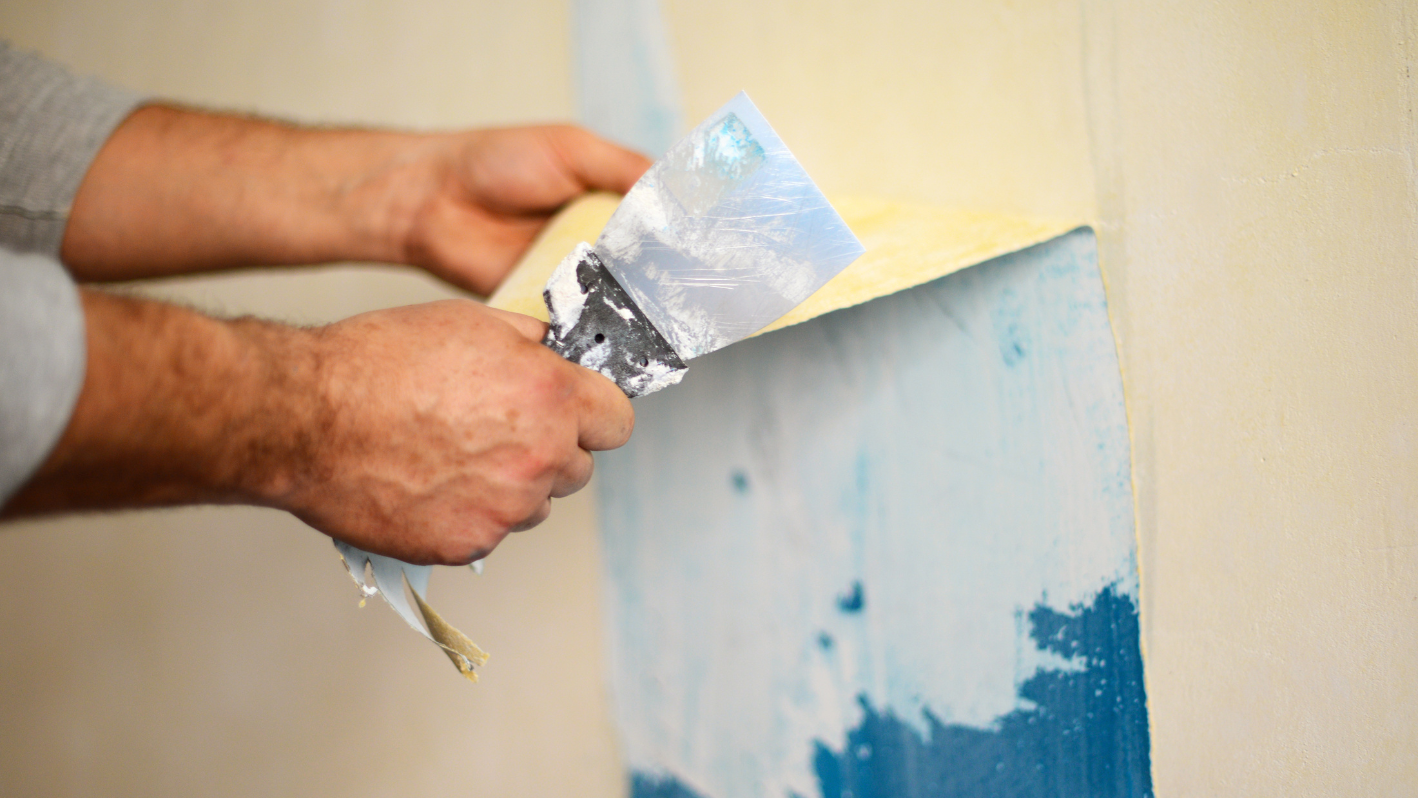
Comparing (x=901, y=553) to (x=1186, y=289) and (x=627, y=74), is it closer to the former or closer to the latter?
(x=1186, y=289)

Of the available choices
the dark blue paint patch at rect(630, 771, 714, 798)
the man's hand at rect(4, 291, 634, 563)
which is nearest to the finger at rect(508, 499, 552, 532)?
the man's hand at rect(4, 291, 634, 563)

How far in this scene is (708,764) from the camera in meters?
0.74

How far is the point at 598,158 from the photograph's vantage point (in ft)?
2.15

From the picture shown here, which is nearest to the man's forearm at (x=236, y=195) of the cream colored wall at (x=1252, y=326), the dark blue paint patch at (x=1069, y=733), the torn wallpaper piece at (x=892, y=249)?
the torn wallpaper piece at (x=892, y=249)

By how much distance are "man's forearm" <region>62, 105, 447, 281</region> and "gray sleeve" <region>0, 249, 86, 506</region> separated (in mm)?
417

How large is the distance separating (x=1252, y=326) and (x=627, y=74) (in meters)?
0.62

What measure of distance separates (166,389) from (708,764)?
61 centimetres

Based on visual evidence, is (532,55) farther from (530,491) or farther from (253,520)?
(253,520)

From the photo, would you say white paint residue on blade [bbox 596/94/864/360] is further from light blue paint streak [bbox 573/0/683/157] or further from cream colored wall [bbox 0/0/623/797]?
cream colored wall [bbox 0/0/623/797]

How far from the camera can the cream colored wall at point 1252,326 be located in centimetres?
39

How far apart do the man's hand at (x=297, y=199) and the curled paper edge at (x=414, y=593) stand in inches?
13.5

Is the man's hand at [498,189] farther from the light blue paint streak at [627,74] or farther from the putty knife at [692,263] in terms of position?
the putty knife at [692,263]

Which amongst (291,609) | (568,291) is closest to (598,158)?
(568,291)

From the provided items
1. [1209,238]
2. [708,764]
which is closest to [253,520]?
[708,764]
